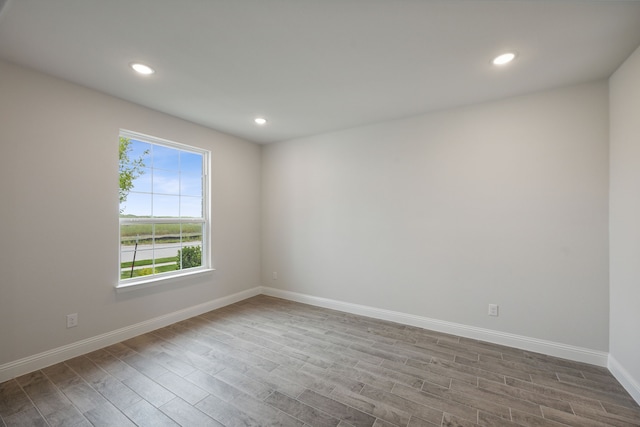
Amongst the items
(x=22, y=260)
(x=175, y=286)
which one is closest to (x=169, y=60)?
(x=22, y=260)

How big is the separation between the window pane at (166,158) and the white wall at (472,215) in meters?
1.67

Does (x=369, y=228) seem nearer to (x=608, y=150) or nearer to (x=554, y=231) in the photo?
(x=554, y=231)

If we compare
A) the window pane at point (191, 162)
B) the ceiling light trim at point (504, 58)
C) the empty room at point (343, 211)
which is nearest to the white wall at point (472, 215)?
the empty room at point (343, 211)

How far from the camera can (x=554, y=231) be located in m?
2.54

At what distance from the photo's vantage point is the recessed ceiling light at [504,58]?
2023 millimetres

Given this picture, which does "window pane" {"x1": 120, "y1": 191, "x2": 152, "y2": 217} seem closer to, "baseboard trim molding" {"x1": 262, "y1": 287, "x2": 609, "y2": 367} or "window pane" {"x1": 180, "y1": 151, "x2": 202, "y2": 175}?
"window pane" {"x1": 180, "y1": 151, "x2": 202, "y2": 175}

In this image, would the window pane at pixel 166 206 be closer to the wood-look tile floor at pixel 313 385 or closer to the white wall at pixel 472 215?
the wood-look tile floor at pixel 313 385

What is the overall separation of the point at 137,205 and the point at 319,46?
2643mm

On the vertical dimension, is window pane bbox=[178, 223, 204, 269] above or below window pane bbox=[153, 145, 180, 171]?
below

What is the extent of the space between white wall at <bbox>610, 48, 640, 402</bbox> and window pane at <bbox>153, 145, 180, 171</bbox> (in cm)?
449

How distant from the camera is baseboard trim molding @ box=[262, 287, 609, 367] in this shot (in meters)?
2.42

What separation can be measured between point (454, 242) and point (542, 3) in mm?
2154

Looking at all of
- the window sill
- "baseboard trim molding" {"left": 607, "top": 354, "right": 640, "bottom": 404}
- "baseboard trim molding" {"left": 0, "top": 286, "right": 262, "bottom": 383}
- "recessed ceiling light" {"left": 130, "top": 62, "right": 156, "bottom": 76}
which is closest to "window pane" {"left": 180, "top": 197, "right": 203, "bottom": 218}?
the window sill

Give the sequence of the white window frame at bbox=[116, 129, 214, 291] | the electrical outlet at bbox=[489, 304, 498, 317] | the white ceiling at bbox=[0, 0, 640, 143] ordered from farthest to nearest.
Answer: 1. the white window frame at bbox=[116, 129, 214, 291]
2. the electrical outlet at bbox=[489, 304, 498, 317]
3. the white ceiling at bbox=[0, 0, 640, 143]
